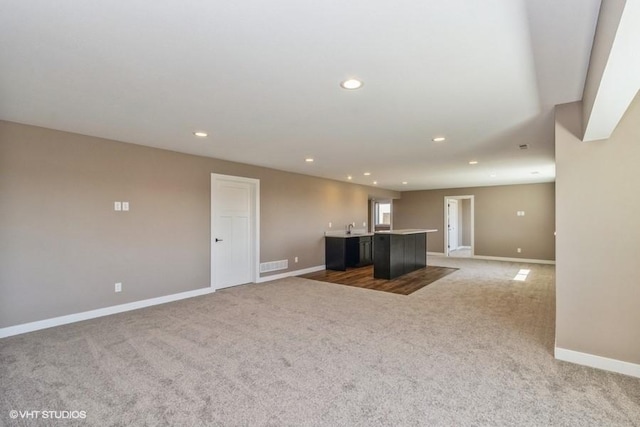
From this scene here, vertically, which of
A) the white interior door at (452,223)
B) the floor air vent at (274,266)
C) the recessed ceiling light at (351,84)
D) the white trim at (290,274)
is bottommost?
the white trim at (290,274)

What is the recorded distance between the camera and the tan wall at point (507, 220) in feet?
27.8

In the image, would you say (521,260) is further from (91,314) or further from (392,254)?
(91,314)

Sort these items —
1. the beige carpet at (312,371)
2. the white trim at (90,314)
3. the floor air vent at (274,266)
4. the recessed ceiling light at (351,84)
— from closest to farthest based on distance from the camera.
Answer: the beige carpet at (312,371) < the recessed ceiling light at (351,84) < the white trim at (90,314) < the floor air vent at (274,266)

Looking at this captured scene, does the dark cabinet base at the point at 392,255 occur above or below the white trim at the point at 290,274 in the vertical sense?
above

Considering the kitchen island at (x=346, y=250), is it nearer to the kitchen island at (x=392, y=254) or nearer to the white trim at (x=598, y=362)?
the kitchen island at (x=392, y=254)

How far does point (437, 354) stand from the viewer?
2.88 meters

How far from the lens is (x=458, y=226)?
12.1 m

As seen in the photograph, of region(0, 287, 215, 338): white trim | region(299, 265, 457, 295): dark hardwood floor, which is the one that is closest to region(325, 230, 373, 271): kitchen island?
region(299, 265, 457, 295): dark hardwood floor

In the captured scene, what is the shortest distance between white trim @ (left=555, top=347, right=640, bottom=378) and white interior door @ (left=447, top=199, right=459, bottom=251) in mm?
7888

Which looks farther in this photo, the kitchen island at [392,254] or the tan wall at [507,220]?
the tan wall at [507,220]

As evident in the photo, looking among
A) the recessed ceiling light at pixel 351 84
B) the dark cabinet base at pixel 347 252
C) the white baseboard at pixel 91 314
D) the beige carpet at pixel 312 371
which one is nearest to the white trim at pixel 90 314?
the white baseboard at pixel 91 314

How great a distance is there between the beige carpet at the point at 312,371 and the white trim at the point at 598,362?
94 mm

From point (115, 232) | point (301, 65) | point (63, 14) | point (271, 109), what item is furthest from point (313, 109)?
point (115, 232)

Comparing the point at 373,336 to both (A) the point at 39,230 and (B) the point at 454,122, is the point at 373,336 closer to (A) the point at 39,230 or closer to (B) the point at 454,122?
(B) the point at 454,122
